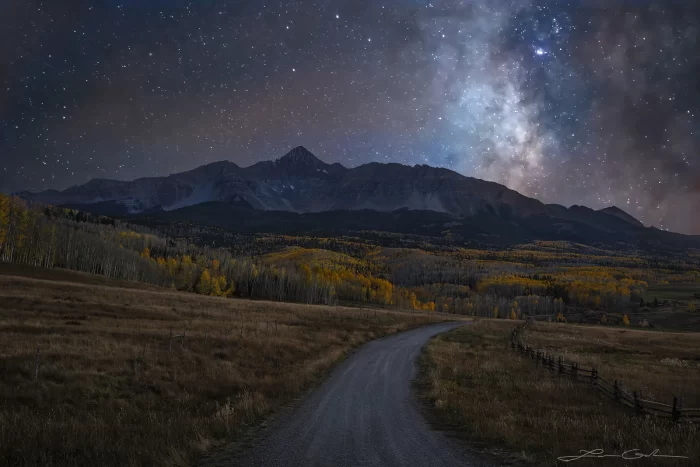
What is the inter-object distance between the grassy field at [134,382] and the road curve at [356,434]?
141 cm

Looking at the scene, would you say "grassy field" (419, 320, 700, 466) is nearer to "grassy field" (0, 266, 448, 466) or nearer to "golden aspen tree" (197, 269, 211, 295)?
"grassy field" (0, 266, 448, 466)

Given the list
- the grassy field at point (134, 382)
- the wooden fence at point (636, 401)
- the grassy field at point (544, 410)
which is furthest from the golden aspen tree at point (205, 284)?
the wooden fence at point (636, 401)

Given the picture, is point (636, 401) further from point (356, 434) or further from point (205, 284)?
point (205, 284)

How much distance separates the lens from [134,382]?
18031 millimetres

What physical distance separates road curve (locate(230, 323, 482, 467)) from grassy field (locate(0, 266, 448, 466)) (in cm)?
141

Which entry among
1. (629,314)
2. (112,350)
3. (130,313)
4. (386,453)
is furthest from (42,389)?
(629,314)

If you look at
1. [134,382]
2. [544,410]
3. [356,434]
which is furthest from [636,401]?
[134,382]

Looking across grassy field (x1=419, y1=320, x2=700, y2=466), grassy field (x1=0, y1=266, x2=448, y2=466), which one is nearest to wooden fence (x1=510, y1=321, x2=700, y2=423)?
grassy field (x1=419, y1=320, x2=700, y2=466)

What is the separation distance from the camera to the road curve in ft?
35.9

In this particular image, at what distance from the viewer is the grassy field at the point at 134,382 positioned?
34.7 feet

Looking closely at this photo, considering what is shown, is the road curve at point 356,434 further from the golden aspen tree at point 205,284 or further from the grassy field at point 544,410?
the golden aspen tree at point 205,284

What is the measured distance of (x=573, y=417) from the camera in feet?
53.9

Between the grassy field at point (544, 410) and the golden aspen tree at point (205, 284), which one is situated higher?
the grassy field at point (544, 410)

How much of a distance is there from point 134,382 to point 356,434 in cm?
1088
